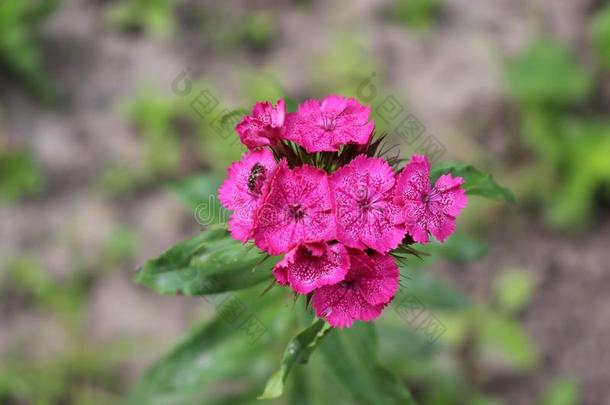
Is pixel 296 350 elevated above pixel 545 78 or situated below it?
below

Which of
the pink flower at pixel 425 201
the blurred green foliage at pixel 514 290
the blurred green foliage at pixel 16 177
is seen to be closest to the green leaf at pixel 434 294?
the blurred green foliage at pixel 514 290

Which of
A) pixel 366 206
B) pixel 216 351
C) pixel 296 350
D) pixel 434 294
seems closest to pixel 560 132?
pixel 434 294

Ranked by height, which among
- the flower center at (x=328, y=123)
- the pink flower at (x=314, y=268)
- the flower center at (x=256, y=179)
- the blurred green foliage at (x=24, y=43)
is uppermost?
the blurred green foliage at (x=24, y=43)

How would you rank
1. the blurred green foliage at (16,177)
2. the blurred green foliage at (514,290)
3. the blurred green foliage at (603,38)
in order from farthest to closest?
the blurred green foliage at (603,38) < the blurred green foliage at (16,177) < the blurred green foliage at (514,290)

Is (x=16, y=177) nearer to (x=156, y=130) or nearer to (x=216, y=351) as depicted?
(x=156, y=130)

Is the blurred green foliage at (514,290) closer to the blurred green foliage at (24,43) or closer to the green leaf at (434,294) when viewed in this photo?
the green leaf at (434,294)

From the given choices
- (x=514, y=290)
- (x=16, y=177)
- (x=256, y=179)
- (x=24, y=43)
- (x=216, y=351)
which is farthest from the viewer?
(x=24, y=43)

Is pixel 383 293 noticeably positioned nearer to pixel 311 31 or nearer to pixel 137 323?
pixel 137 323
